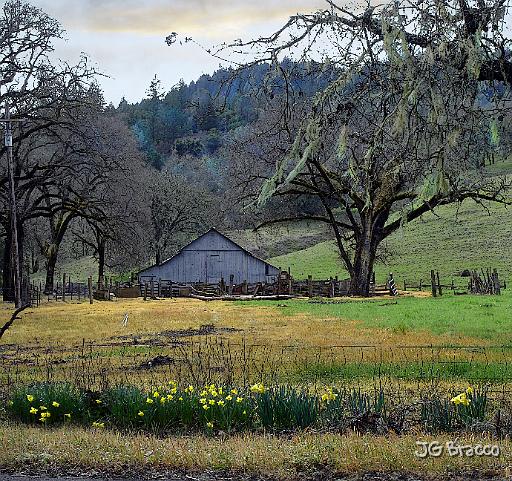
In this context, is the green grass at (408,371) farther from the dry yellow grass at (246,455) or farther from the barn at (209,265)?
the barn at (209,265)

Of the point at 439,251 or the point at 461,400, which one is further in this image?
the point at 439,251

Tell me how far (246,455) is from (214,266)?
51843mm

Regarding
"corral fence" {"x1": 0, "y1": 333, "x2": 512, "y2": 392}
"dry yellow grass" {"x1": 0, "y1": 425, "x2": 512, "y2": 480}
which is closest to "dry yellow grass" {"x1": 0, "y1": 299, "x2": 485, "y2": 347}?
"corral fence" {"x1": 0, "y1": 333, "x2": 512, "y2": 392}

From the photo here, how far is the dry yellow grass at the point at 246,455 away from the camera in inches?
253

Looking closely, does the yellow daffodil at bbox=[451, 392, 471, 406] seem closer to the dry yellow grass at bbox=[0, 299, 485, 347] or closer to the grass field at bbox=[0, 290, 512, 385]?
the grass field at bbox=[0, 290, 512, 385]

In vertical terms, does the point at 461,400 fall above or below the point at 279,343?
above

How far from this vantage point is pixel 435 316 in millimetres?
25516

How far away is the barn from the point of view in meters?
58.2

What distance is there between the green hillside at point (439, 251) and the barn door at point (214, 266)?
31.4 feet

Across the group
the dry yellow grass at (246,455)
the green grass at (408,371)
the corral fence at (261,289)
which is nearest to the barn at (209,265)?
the corral fence at (261,289)

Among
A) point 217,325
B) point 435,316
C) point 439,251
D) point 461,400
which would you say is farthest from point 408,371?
point 439,251

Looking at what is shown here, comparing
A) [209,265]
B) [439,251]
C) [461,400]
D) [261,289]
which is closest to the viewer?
[461,400]

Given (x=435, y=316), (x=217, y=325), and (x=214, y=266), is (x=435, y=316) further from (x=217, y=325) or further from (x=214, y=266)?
(x=214, y=266)

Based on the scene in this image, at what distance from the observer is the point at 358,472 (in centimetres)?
636
